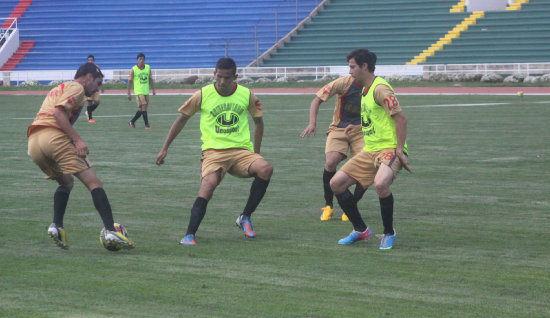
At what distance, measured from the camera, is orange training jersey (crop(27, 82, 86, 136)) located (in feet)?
25.8

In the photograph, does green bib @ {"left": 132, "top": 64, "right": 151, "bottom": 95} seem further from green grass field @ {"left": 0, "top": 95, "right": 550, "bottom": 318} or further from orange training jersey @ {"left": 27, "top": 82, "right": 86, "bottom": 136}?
orange training jersey @ {"left": 27, "top": 82, "right": 86, "bottom": 136}

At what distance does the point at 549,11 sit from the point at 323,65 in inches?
451

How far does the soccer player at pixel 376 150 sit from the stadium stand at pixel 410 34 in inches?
1388

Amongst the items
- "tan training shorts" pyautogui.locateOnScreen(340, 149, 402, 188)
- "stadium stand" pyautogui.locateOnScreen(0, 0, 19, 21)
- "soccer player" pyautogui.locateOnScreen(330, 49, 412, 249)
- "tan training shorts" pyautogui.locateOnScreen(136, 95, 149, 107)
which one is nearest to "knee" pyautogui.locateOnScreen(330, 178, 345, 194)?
"soccer player" pyautogui.locateOnScreen(330, 49, 412, 249)

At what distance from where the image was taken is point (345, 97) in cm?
1023

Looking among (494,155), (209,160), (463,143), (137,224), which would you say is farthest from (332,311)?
(463,143)

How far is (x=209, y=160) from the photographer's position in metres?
8.89

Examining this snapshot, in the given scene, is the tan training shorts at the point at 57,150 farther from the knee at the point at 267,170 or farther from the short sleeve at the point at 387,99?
the short sleeve at the point at 387,99

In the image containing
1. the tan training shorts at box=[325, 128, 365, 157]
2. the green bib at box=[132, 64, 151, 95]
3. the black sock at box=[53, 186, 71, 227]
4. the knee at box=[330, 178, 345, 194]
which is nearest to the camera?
the black sock at box=[53, 186, 71, 227]

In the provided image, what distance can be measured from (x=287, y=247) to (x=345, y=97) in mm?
2509

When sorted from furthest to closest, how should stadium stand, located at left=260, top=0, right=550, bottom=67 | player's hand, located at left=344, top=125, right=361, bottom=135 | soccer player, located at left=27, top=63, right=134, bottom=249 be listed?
1. stadium stand, located at left=260, top=0, right=550, bottom=67
2. player's hand, located at left=344, top=125, right=361, bottom=135
3. soccer player, located at left=27, top=63, right=134, bottom=249

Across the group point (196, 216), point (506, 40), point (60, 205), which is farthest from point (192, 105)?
point (506, 40)

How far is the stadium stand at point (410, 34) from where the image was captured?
43781 mm

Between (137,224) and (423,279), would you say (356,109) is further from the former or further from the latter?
(423,279)
